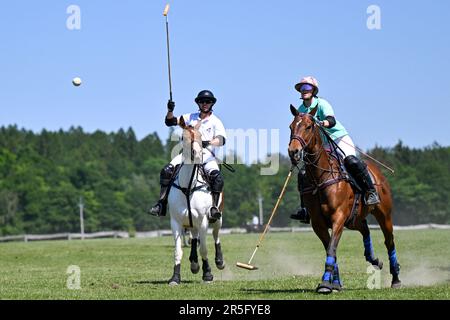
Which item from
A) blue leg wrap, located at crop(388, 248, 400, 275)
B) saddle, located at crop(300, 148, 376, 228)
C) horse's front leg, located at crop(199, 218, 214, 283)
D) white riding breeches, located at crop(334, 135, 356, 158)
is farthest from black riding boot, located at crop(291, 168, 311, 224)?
horse's front leg, located at crop(199, 218, 214, 283)

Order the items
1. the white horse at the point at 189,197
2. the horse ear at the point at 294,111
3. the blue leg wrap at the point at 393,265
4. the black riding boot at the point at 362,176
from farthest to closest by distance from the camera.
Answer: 1. the white horse at the point at 189,197
2. the blue leg wrap at the point at 393,265
3. the black riding boot at the point at 362,176
4. the horse ear at the point at 294,111

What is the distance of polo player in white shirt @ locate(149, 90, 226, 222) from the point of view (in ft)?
62.4

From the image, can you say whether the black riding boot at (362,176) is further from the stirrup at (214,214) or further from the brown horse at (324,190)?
the stirrup at (214,214)

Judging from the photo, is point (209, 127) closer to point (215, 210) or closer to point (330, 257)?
point (215, 210)

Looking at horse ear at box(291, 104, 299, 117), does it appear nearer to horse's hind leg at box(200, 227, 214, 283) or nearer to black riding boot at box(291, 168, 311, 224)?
black riding boot at box(291, 168, 311, 224)

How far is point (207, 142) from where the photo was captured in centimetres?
1895

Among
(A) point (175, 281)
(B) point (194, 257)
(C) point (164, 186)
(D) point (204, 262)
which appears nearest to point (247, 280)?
(D) point (204, 262)

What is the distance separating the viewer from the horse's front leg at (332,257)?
15391mm

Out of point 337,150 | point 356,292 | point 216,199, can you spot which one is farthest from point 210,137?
point 356,292

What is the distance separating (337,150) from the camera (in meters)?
17.5

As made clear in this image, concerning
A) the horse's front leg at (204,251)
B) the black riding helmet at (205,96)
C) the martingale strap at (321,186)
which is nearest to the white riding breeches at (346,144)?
the martingale strap at (321,186)

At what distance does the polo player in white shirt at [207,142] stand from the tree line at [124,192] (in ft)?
320

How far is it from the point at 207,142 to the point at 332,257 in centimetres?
429

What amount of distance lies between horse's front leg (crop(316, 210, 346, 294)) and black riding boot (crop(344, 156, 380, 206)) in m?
1.02
